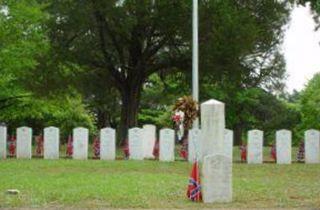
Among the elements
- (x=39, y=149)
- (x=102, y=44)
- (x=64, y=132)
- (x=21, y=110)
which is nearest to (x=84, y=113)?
(x=64, y=132)

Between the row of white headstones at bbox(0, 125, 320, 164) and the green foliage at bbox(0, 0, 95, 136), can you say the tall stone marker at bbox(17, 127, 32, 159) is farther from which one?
the green foliage at bbox(0, 0, 95, 136)

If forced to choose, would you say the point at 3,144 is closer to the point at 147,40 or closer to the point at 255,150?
the point at 255,150

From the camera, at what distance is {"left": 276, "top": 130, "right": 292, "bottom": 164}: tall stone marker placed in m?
27.3

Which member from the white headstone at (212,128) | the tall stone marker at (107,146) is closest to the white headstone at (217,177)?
the white headstone at (212,128)

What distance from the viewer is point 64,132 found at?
5903 centimetres

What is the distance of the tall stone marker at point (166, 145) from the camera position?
2769 cm

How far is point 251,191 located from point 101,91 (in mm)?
29801

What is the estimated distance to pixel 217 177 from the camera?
1409 centimetres

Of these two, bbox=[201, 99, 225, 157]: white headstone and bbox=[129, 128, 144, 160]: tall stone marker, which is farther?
bbox=[129, 128, 144, 160]: tall stone marker

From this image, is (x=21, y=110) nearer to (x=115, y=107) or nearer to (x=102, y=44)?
(x=102, y=44)

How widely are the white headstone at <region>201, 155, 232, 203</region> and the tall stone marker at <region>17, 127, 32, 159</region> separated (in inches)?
632

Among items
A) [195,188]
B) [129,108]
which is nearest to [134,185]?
[195,188]

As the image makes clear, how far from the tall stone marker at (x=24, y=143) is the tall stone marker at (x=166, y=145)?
553 cm

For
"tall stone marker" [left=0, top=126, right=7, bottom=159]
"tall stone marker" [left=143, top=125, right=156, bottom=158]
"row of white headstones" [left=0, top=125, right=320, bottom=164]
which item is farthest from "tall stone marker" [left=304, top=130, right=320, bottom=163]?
"tall stone marker" [left=0, top=126, right=7, bottom=159]
